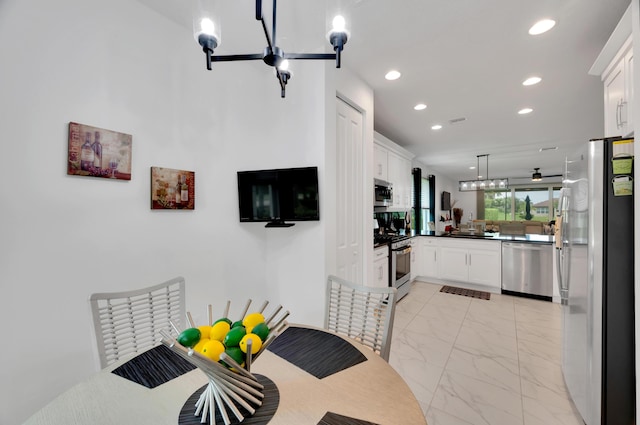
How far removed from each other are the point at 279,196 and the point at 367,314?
4.13 ft

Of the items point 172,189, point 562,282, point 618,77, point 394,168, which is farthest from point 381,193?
point 172,189

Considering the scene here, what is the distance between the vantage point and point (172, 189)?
2.00m

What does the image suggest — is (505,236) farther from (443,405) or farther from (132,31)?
(132,31)

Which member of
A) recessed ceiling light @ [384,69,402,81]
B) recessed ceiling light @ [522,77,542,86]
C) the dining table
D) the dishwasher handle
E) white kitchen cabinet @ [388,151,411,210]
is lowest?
the dining table

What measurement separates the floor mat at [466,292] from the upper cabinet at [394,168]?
5.29ft

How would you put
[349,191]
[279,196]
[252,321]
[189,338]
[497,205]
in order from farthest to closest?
[497,205]
[349,191]
[279,196]
[252,321]
[189,338]

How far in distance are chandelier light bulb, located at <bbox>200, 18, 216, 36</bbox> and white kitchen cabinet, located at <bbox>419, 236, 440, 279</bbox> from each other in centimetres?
496

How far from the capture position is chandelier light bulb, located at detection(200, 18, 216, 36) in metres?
1.03

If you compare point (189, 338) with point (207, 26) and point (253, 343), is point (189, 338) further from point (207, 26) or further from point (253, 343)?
point (207, 26)

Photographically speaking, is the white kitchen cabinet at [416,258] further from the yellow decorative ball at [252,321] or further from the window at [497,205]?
the window at [497,205]

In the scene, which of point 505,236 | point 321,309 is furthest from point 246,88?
point 505,236

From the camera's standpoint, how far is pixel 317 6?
1813mm

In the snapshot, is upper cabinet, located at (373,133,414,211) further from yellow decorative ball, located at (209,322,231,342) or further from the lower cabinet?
yellow decorative ball, located at (209,322,231,342)

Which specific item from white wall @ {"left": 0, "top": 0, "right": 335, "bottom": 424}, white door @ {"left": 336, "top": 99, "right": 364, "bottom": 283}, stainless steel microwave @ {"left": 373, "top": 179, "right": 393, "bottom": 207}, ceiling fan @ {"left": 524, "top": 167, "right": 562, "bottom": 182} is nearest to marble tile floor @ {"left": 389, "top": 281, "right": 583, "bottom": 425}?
white door @ {"left": 336, "top": 99, "right": 364, "bottom": 283}
